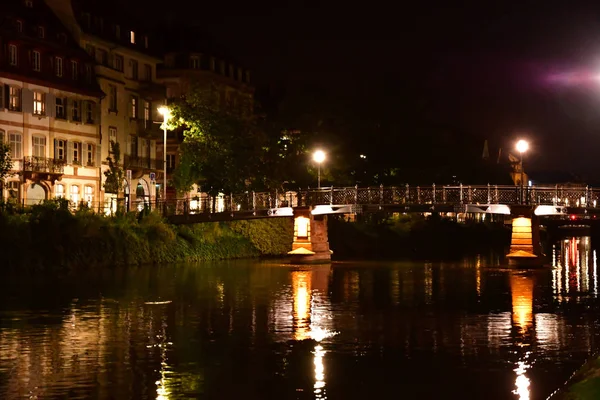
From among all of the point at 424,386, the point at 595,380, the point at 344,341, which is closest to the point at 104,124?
the point at 344,341

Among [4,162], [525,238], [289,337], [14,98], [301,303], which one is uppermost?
[14,98]

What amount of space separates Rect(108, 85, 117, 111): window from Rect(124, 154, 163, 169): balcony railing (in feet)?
14.9

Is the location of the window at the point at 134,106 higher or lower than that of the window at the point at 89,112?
higher

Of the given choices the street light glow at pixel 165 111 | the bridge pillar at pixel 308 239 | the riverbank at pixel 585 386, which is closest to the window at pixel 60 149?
the street light glow at pixel 165 111

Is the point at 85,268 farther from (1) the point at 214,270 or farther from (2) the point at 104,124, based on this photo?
(2) the point at 104,124

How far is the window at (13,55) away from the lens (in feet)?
250

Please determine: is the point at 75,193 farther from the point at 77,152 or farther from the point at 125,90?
the point at 125,90

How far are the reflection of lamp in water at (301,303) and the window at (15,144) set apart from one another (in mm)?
23938

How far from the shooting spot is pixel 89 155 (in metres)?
86.6

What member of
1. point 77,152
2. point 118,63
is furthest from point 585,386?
point 118,63

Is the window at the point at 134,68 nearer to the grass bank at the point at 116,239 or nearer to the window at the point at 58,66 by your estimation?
the window at the point at 58,66

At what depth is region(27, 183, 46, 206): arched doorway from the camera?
7794 centimetres

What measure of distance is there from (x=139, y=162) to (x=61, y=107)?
40.5ft

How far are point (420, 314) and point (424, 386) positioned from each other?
1592 cm
